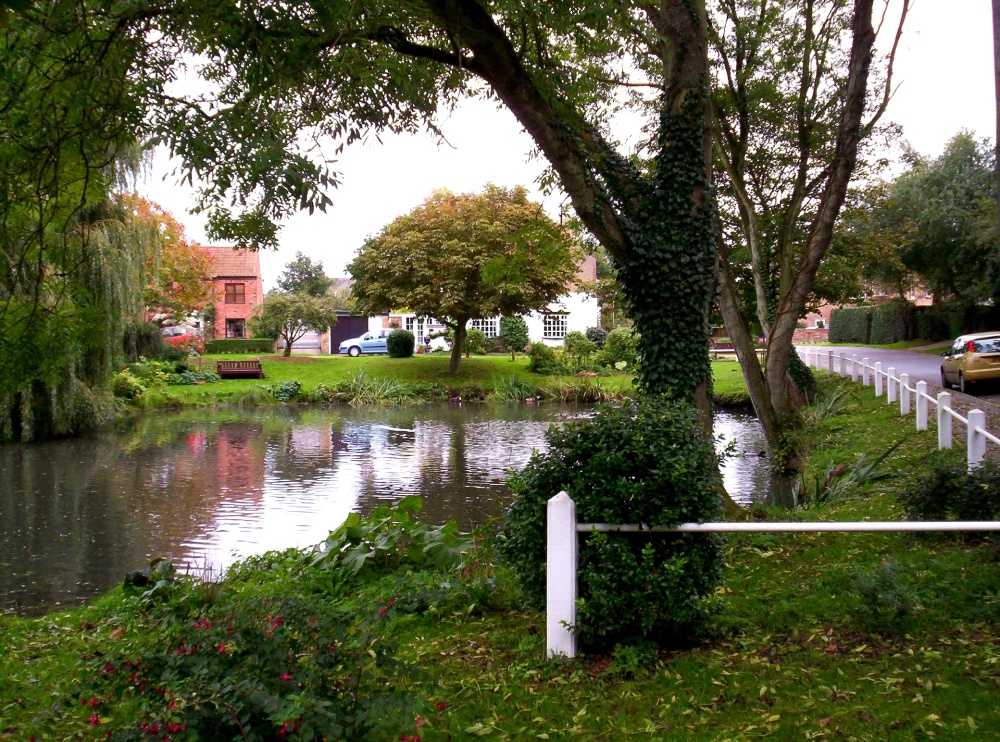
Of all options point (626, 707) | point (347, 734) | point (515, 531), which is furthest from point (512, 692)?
point (347, 734)

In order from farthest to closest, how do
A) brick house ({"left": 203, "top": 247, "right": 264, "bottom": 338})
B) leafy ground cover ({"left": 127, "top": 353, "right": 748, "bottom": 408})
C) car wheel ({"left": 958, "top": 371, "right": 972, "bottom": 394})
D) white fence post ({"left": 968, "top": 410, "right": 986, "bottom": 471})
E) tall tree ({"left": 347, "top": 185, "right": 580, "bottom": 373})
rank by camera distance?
brick house ({"left": 203, "top": 247, "right": 264, "bottom": 338}) < tall tree ({"left": 347, "top": 185, "right": 580, "bottom": 373}) < leafy ground cover ({"left": 127, "top": 353, "right": 748, "bottom": 408}) < car wheel ({"left": 958, "top": 371, "right": 972, "bottom": 394}) < white fence post ({"left": 968, "top": 410, "right": 986, "bottom": 471})

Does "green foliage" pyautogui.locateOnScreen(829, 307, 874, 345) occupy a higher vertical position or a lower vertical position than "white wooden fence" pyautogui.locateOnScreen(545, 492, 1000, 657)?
higher

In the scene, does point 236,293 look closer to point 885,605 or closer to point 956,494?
point 956,494

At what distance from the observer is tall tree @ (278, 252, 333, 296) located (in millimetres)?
70062

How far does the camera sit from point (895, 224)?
125 feet

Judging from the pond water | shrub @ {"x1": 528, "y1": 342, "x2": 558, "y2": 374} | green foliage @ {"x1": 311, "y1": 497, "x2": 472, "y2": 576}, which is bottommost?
the pond water

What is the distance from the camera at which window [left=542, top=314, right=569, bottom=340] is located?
52.2m

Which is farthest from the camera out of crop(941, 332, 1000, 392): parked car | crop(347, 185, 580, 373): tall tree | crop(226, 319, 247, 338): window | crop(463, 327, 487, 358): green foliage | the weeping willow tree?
crop(226, 319, 247, 338): window

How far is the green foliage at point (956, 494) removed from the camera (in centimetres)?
643

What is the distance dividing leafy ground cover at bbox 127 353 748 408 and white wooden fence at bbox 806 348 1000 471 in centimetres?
544

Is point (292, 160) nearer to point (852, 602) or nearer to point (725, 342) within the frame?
point (852, 602)

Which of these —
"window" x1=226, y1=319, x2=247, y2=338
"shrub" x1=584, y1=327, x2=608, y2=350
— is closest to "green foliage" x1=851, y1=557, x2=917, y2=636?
"shrub" x1=584, y1=327, x2=608, y2=350

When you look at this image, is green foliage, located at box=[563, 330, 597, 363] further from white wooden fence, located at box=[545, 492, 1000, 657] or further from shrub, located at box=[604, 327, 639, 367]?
white wooden fence, located at box=[545, 492, 1000, 657]

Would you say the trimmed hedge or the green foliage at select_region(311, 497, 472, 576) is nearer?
the green foliage at select_region(311, 497, 472, 576)
